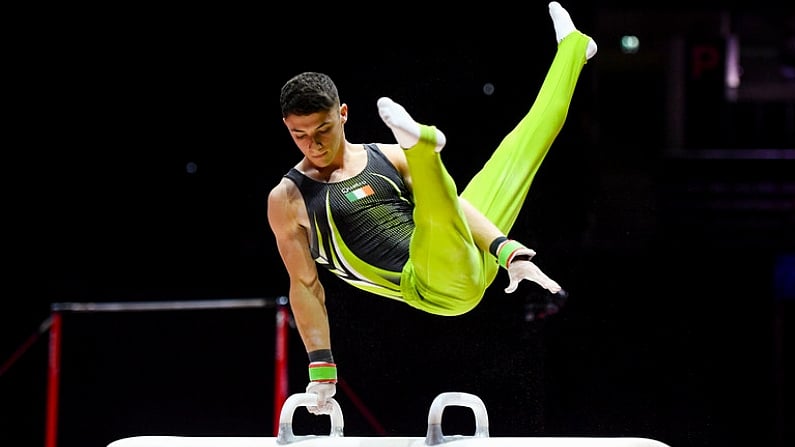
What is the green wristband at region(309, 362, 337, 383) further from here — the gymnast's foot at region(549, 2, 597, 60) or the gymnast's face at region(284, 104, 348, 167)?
the gymnast's foot at region(549, 2, 597, 60)

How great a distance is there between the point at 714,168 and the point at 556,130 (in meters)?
3.19

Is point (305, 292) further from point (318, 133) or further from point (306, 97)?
point (306, 97)

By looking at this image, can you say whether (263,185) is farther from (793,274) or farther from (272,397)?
(793,274)

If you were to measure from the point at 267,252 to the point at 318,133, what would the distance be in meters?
1.86

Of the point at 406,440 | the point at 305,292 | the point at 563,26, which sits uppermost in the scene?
the point at 563,26

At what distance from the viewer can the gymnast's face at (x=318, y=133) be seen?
125 inches

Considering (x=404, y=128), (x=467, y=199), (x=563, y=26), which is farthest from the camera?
(x=563, y=26)

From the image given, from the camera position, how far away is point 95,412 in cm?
491

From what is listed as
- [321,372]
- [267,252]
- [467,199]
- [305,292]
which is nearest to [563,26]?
[467,199]

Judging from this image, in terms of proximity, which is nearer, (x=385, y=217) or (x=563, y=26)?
(x=385, y=217)

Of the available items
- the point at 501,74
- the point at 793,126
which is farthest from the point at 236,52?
the point at 793,126

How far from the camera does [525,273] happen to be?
2986 mm

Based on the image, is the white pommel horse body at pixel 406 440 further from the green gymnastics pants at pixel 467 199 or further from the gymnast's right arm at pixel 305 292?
the green gymnastics pants at pixel 467 199

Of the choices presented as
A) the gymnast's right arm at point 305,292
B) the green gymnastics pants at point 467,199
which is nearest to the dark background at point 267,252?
the green gymnastics pants at point 467,199
